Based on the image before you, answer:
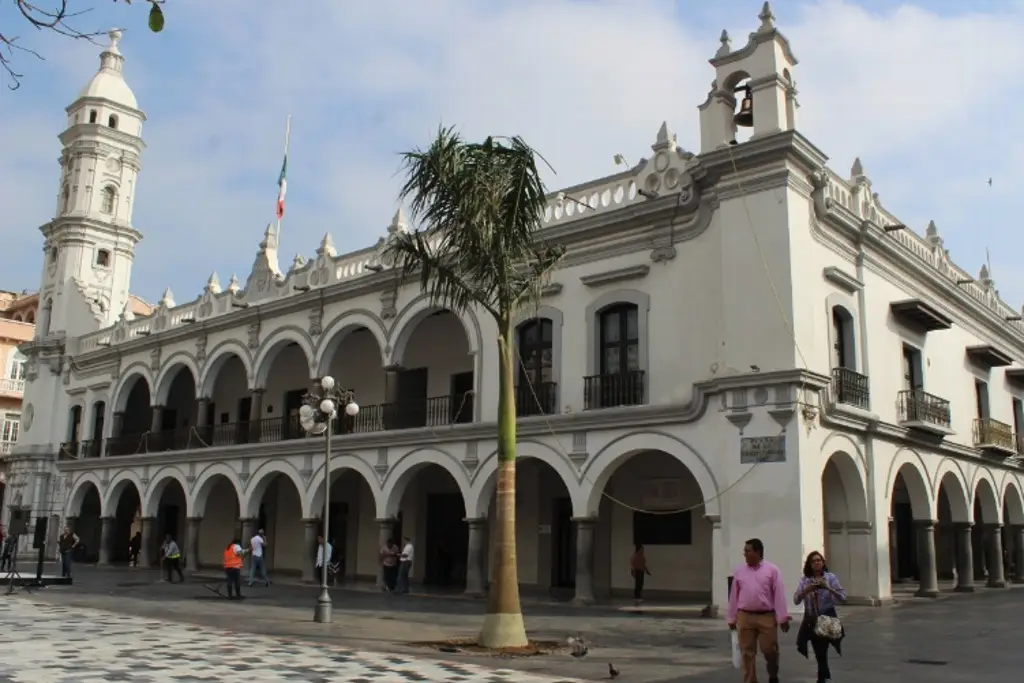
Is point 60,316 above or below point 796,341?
above

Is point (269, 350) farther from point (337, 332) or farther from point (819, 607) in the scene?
point (819, 607)

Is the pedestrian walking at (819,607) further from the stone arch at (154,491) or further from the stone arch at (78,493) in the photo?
the stone arch at (78,493)

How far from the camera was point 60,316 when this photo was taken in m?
36.1

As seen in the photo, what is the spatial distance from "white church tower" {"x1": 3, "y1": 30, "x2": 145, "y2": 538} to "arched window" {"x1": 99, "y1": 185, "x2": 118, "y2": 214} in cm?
4

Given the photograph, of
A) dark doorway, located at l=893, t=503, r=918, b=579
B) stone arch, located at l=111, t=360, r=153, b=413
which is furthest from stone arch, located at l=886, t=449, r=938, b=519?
stone arch, located at l=111, t=360, r=153, b=413

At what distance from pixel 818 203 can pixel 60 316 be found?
29679 millimetres

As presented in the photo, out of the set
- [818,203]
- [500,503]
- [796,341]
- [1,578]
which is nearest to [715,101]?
[818,203]

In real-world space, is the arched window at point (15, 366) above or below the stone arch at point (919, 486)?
above

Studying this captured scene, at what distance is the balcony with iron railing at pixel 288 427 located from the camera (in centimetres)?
2223

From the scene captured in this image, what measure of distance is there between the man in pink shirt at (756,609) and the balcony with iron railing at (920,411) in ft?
40.7

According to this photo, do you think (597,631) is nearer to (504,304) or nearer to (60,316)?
(504,304)

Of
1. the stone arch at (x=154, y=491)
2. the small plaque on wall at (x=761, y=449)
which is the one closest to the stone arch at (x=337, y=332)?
the stone arch at (x=154, y=491)

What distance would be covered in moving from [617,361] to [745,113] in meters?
5.39

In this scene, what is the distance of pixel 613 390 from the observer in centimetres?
1841
